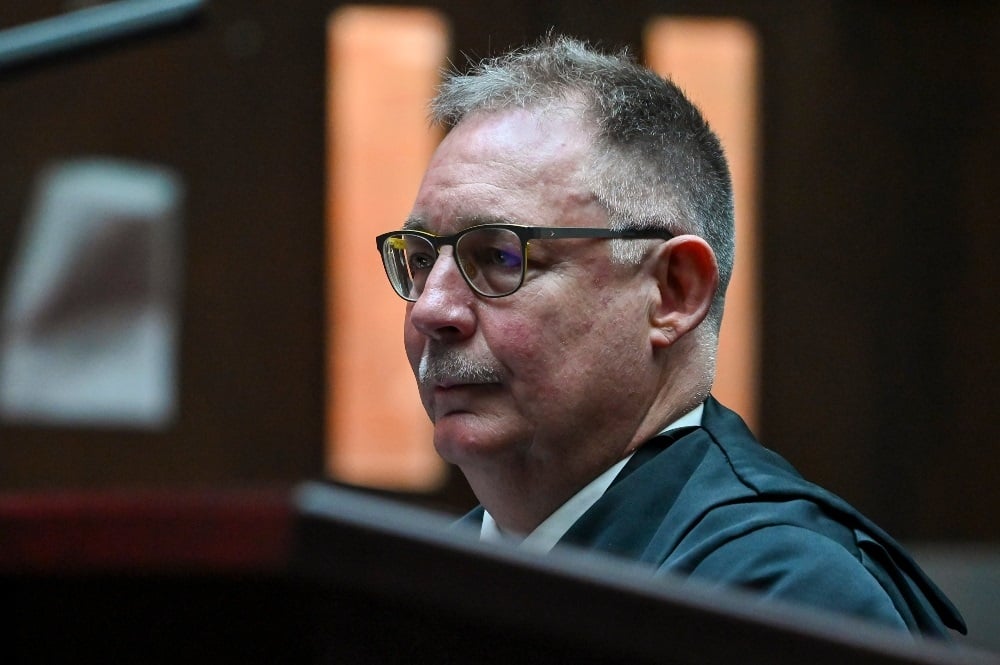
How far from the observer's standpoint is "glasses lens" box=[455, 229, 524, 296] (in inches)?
93.4

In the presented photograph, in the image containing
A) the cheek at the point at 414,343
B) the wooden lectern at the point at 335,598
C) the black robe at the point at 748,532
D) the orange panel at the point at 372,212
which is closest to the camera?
the wooden lectern at the point at 335,598

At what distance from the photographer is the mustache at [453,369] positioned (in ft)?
7.71

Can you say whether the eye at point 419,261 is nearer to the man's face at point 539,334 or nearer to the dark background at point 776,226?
the man's face at point 539,334

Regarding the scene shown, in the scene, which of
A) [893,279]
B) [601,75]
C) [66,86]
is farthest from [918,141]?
[601,75]

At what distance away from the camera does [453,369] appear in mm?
2375

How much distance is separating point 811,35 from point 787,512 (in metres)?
4.43

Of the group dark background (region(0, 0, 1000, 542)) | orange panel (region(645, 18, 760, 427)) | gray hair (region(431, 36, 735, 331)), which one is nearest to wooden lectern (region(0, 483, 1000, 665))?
gray hair (region(431, 36, 735, 331))

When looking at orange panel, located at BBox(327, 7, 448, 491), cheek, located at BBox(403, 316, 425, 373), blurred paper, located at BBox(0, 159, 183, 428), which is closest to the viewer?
cheek, located at BBox(403, 316, 425, 373)

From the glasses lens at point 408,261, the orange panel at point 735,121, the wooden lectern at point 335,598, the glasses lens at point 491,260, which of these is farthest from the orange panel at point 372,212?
the wooden lectern at point 335,598

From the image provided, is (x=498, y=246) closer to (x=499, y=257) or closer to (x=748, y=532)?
(x=499, y=257)

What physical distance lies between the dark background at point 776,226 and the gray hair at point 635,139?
3462mm

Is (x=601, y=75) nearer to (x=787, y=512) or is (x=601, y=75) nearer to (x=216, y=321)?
(x=787, y=512)

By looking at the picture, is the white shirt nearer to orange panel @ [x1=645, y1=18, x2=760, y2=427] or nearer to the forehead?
the forehead

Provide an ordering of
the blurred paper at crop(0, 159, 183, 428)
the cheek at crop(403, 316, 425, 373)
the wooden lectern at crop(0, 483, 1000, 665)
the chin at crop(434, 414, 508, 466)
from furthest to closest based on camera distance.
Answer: the blurred paper at crop(0, 159, 183, 428) < the cheek at crop(403, 316, 425, 373) < the chin at crop(434, 414, 508, 466) < the wooden lectern at crop(0, 483, 1000, 665)
